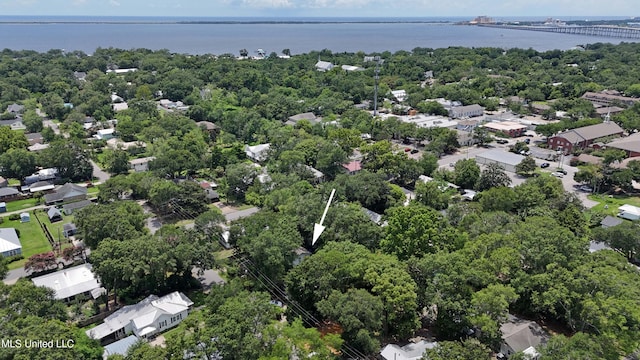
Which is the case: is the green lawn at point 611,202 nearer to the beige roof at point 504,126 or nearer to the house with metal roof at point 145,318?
the beige roof at point 504,126

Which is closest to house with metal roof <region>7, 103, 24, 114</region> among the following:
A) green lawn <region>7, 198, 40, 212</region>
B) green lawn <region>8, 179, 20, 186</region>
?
green lawn <region>8, 179, 20, 186</region>

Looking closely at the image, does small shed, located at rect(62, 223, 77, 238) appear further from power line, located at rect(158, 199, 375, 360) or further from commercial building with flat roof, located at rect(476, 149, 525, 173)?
commercial building with flat roof, located at rect(476, 149, 525, 173)

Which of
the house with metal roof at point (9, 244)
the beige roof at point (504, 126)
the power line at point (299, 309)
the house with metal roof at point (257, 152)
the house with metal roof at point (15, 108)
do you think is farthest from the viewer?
the house with metal roof at point (15, 108)

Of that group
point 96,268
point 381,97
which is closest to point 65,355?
point 96,268

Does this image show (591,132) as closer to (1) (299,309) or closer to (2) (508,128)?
(2) (508,128)

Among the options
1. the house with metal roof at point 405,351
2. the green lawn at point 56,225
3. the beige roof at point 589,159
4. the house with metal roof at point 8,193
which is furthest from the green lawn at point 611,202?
the house with metal roof at point 8,193

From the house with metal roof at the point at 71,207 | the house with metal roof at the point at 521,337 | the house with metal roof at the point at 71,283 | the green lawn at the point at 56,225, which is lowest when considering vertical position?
the house with metal roof at the point at 521,337

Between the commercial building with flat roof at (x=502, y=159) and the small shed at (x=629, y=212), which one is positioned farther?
the commercial building with flat roof at (x=502, y=159)

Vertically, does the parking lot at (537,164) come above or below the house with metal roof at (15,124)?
below
